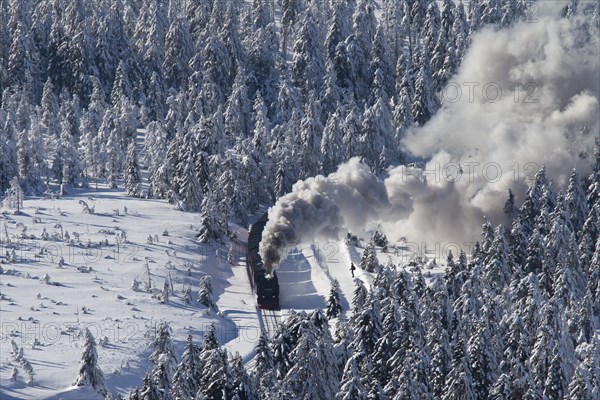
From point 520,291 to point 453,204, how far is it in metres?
21.0

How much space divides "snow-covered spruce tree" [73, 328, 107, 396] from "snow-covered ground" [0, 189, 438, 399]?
2.01 ft

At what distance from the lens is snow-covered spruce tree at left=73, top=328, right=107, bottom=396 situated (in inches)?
2992

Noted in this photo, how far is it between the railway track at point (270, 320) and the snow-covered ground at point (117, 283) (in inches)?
28.6

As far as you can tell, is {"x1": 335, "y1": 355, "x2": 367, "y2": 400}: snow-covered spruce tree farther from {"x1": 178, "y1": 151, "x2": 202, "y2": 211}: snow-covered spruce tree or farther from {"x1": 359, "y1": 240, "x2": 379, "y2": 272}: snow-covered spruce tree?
{"x1": 178, "y1": 151, "x2": 202, "y2": 211}: snow-covered spruce tree

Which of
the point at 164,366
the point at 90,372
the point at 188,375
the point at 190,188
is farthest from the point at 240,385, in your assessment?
the point at 190,188

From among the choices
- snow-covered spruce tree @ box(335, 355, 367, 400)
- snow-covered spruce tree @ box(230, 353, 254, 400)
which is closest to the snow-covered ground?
snow-covered spruce tree @ box(230, 353, 254, 400)

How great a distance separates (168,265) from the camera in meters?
97.8

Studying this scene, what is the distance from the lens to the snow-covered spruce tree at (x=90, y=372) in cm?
7600

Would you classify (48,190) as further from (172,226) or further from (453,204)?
(453,204)

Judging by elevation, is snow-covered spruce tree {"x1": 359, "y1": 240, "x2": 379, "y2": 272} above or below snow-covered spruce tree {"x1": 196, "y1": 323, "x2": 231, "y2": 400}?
above

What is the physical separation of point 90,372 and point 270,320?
62.4ft

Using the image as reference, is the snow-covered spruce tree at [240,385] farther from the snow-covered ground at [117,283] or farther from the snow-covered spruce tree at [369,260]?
the snow-covered spruce tree at [369,260]

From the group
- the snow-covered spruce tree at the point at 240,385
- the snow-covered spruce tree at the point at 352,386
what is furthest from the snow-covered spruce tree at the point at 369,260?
the snow-covered spruce tree at the point at 240,385

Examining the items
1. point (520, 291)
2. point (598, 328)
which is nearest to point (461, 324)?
point (520, 291)
